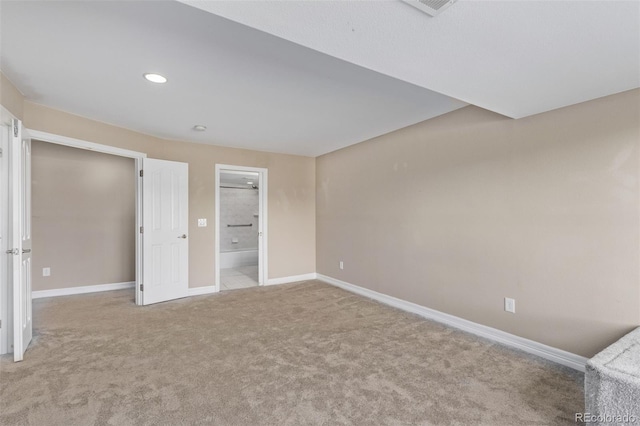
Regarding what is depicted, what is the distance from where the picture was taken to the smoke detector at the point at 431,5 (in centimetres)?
122

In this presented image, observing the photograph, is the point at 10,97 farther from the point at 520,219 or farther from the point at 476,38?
the point at 520,219

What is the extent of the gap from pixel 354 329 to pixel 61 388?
2.45 m

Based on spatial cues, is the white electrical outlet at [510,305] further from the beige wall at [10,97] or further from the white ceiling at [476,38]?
the beige wall at [10,97]

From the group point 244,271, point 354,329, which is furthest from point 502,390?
point 244,271

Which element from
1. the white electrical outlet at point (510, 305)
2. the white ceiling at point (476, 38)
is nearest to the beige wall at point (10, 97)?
the white ceiling at point (476, 38)

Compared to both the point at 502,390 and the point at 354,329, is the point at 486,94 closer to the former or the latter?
the point at 502,390

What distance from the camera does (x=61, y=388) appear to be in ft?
6.81

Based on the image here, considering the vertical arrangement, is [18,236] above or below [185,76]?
below

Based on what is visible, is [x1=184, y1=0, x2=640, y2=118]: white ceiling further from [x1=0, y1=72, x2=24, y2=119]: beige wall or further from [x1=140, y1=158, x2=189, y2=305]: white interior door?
[x1=140, y1=158, x2=189, y2=305]: white interior door

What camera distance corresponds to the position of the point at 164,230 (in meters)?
4.14

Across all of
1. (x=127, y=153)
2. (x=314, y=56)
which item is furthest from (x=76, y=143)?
(x=314, y=56)

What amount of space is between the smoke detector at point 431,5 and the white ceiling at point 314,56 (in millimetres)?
43

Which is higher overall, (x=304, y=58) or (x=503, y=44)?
(x=304, y=58)

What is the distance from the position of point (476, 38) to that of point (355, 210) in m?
3.28
